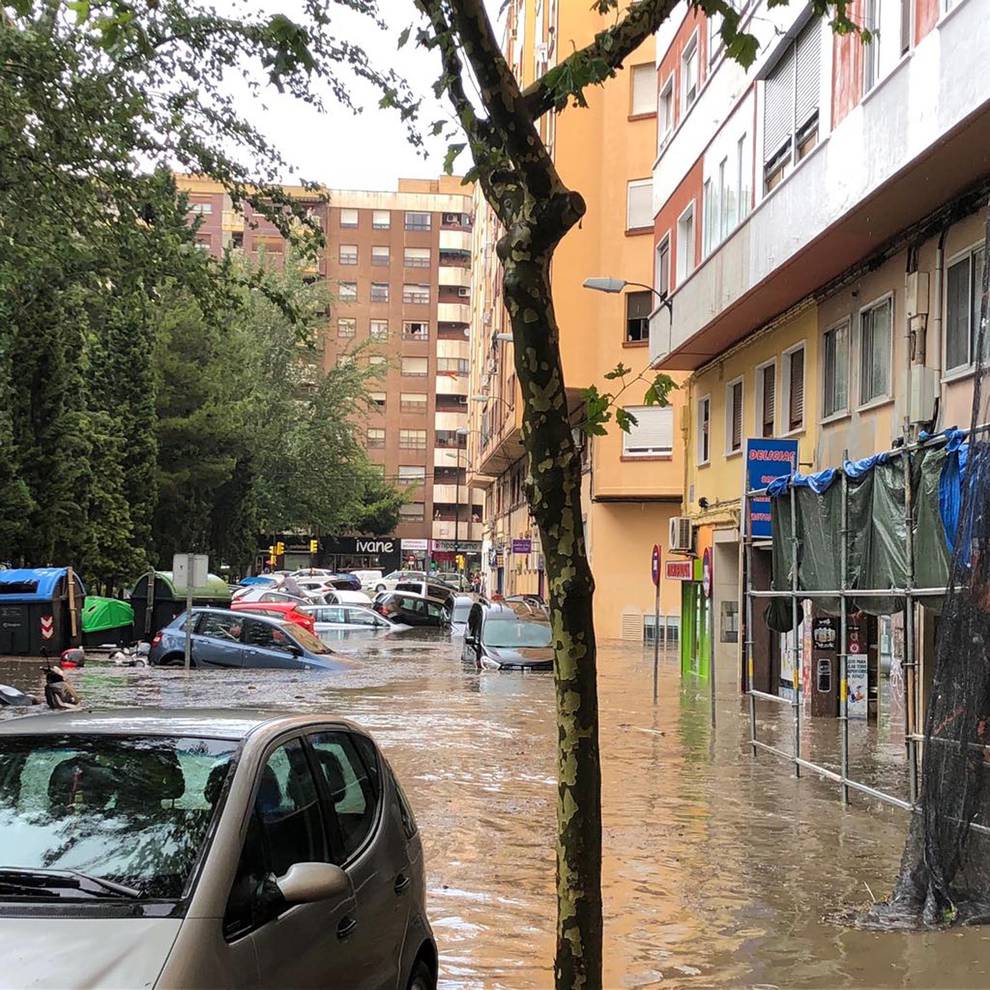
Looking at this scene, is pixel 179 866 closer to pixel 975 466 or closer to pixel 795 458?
pixel 975 466

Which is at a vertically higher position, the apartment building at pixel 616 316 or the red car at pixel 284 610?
the apartment building at pixel 616 316

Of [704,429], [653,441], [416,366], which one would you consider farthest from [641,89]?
[416,366]

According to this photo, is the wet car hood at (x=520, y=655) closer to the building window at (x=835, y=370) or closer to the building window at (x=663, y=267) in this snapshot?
the building window at (x=663, y=267)

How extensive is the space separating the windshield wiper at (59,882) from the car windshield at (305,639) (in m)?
23.9

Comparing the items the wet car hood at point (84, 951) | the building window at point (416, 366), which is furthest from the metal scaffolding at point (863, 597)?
the building window at point (416, 366)

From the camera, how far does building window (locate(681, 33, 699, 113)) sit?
2342cm

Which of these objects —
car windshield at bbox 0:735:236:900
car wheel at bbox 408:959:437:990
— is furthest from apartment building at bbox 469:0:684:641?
car windshield at bbox 0:735:236:900

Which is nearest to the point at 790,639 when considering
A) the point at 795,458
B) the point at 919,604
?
the point at 795,458

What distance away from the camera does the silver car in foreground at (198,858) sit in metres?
3.23

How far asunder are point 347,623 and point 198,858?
3717 cm

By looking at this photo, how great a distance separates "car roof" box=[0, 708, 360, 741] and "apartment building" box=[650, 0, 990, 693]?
5294 millimetres

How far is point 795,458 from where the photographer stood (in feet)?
54.4

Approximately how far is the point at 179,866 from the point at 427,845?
630 cm

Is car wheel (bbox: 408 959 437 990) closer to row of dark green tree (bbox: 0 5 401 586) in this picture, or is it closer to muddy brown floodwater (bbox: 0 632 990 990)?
muddy brown floodwater (bbox: 0 632 990 990)
